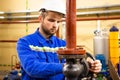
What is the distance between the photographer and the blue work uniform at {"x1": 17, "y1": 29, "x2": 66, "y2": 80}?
1.10 m

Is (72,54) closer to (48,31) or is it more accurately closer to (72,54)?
(72,54)

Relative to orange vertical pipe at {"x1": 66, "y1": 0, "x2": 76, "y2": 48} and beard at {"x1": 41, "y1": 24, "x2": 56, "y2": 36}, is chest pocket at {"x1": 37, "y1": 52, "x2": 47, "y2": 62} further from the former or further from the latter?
orange vertical pipe at {"x1": 66, "y1": 0, "x2": 76, "y2": 48}

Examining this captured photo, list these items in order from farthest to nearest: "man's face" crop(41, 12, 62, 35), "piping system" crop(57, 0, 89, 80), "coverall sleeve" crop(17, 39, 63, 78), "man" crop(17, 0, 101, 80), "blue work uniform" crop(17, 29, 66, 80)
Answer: "man's face" crop(41, 12, 62, 35)
"man" crop(17, 0, 101, 80)
"blue work uniform" crop(17, 29, 66, 80)
"coverall sleeve" crop(17, 39, 63, 78)
"piping system" crop(57, 0, 89, 80)

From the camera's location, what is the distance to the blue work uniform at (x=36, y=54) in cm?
110

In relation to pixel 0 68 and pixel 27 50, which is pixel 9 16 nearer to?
pixel 0 68

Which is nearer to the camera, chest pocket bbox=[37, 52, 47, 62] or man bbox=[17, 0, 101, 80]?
man bbox=[17, 0, 101, 80]

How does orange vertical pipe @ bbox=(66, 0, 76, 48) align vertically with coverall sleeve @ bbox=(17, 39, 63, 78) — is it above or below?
above

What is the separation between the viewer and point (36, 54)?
1.30 meters

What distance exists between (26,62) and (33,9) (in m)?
2.86

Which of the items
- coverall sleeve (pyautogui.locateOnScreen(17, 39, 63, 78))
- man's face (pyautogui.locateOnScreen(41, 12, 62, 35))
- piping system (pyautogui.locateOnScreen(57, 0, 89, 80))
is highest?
man's face (pyautogui.locateOnScreen(41, 12, 62, 35))

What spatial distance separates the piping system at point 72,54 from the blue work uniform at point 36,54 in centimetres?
38

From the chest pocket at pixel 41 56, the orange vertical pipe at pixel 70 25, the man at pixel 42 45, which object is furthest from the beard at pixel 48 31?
the orange vertical pipe at pixel 70 25

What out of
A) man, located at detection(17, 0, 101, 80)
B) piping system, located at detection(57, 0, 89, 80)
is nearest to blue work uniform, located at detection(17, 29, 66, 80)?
man, located at detection(17, 0, 101, 80)

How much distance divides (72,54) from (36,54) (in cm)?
68
